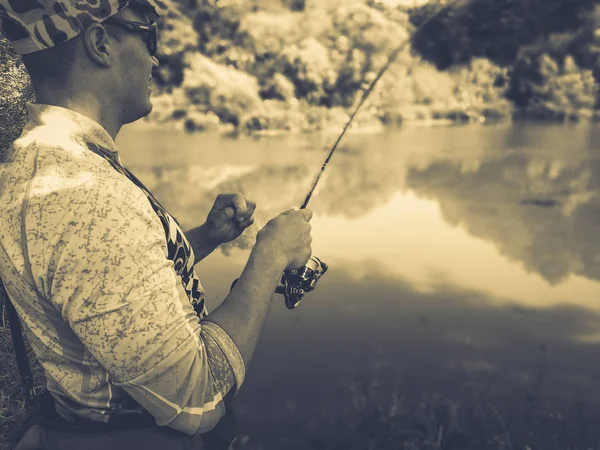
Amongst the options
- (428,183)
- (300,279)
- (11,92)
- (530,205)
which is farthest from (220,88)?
(300,279)

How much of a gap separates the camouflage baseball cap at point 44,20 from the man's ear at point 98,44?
0.02 meters

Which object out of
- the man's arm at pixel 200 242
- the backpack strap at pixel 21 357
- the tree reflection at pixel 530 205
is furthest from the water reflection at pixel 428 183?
the backpack strap at pixel 21 357

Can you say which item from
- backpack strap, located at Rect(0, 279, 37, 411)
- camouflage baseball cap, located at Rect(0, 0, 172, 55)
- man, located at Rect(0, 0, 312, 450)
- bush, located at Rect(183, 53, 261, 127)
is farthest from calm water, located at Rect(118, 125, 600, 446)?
bush, located at Rect(183, 53, 261, 127)

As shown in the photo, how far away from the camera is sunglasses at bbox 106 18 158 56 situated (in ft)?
3.65

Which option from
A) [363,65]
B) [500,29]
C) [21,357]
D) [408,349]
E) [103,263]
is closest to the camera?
[103,263]

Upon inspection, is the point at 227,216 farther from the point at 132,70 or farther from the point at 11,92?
the point at 11,92

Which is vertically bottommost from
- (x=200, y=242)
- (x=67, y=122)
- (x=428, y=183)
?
(x=428, y=183)

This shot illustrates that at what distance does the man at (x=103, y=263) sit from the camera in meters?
0.88

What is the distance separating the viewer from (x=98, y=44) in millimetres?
1081

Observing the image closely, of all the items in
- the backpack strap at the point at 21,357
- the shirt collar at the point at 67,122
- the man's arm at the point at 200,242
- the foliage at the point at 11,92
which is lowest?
the backpack strap at the point at 21,357

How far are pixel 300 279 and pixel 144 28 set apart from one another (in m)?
0.77

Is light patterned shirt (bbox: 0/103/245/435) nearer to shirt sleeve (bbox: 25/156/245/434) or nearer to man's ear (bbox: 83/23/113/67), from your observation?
shirt sleeve (bbox: 25/156/245/434)

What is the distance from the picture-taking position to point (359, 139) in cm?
993

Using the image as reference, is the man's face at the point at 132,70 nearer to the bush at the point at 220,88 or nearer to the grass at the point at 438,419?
the grass at the point at 438,419
